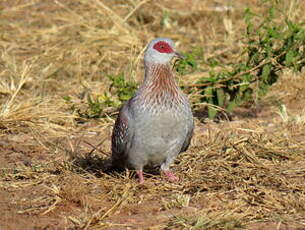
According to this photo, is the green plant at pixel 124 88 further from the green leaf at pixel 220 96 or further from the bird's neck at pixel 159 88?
the bird's neck at pixel 159 88

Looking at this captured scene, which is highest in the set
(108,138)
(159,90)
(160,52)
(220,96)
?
(160,52)

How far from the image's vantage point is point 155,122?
4.81 meters

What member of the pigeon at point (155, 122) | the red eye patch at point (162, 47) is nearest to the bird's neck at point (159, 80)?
the pigeon at point (155, 122)

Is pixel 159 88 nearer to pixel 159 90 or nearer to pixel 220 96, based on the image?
pixel 159 90

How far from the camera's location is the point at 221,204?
4465 mm

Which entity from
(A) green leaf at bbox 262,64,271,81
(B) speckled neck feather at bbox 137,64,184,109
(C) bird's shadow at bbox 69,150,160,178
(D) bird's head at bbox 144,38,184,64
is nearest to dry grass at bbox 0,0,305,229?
(C) bird's shadow at bbox 69,150,160,178

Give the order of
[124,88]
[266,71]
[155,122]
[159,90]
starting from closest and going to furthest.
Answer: [155,122]
[159,90]
[266,71]
[124,88]

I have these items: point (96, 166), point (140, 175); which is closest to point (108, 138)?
point (96, 166)

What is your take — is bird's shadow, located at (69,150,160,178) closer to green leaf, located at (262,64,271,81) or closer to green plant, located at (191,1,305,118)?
green plant, located at (191,1,305,118)

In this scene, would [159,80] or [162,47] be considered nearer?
[159,80]

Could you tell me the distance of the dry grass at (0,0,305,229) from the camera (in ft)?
14.5

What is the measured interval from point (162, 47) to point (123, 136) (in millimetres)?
703

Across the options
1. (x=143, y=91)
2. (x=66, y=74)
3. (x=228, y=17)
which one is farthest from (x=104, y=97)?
(x=228, y=17)

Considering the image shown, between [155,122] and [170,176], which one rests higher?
[155,122]
